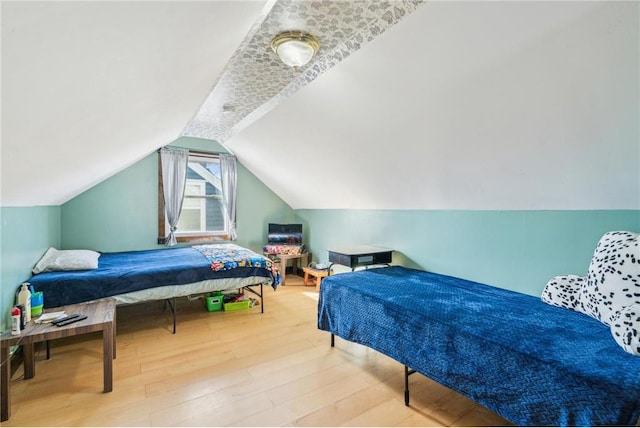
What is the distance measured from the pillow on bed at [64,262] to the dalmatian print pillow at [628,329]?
12.7ft

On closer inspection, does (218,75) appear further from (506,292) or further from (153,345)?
(506,292)

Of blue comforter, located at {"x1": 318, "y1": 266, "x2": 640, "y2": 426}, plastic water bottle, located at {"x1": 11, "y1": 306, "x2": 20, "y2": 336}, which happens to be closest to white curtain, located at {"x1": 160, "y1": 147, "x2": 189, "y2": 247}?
plastic water bottle, located at {"x1": 11, "y1": 306, "x2": 20, "y2": 336}

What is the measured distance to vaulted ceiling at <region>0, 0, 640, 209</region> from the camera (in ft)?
3.34

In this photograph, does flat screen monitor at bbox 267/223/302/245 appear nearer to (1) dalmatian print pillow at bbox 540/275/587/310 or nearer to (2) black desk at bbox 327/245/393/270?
(2) black desk at bbox 327/245/393/270

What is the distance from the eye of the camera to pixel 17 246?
7.27ft

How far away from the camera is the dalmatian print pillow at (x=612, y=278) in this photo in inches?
58.6

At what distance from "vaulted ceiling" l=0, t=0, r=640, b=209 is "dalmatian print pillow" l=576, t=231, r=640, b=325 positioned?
0.34 metres

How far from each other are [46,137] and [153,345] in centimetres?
206

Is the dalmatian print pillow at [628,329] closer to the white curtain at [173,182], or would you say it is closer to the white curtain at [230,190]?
the white curtain at [230,190]

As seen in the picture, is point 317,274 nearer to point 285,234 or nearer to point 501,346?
point 285,234

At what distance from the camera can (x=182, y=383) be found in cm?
212

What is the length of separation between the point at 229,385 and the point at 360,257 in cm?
171

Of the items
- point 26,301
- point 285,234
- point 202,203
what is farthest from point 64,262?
point 285,234

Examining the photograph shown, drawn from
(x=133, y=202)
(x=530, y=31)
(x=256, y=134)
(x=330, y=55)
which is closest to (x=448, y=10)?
(x=530, y=31)
